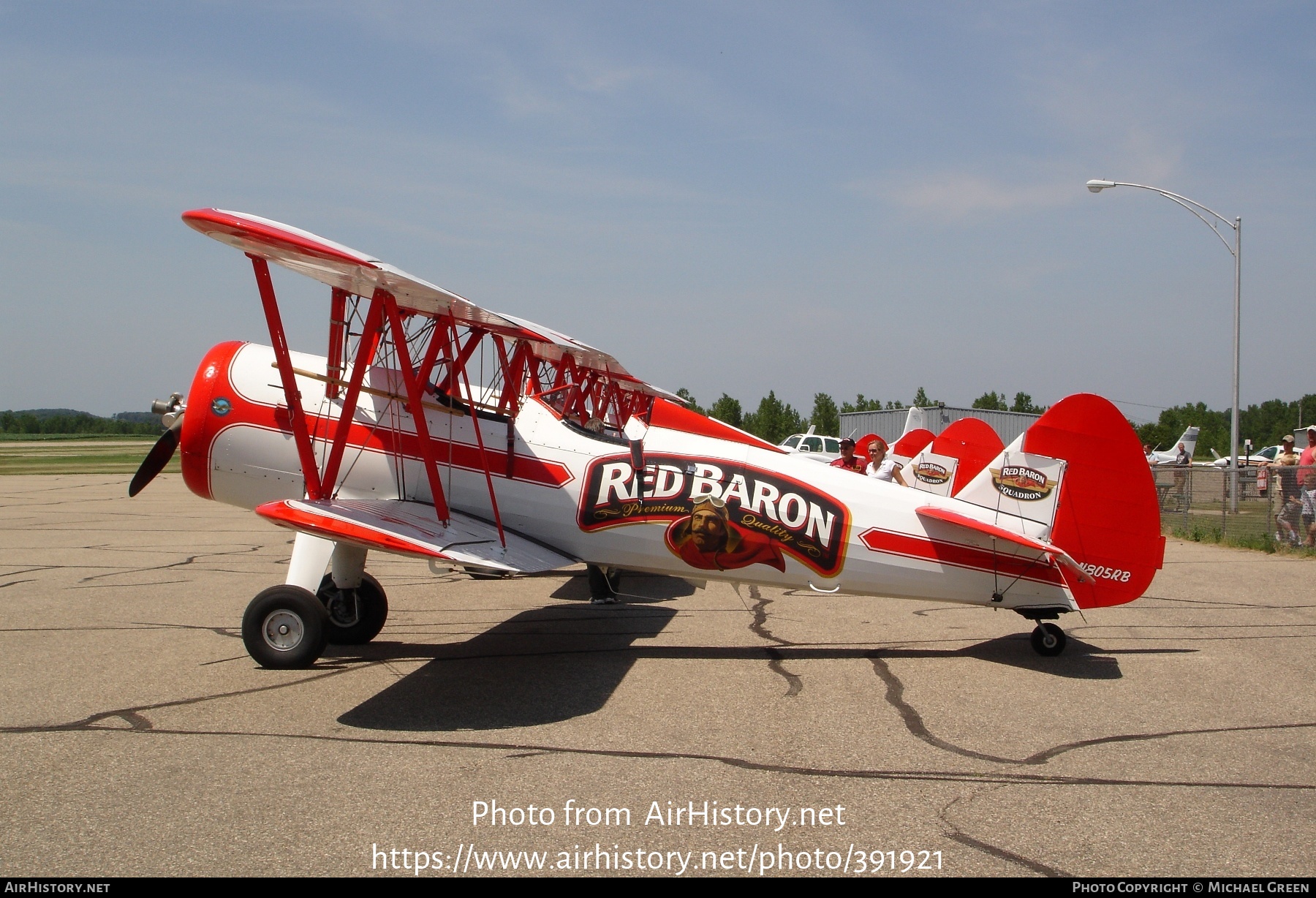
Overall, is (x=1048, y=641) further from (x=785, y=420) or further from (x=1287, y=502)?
(x=785, y=420)

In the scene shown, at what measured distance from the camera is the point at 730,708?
19.9ft

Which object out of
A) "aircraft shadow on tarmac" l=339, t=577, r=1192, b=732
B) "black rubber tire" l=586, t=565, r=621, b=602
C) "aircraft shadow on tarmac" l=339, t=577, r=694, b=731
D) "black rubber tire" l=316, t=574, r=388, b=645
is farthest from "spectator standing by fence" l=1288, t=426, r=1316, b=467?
"black rubber tire" l=316, t=574, r=388, b=645

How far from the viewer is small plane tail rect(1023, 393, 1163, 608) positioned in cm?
729

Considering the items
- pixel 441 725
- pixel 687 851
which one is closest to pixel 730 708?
pixel 441 725

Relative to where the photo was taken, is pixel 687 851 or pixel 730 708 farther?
pixel 730 708

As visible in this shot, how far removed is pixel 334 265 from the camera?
6777 mm

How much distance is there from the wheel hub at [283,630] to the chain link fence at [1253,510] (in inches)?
443

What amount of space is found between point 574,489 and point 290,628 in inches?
95.7

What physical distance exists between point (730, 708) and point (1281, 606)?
24.4ft

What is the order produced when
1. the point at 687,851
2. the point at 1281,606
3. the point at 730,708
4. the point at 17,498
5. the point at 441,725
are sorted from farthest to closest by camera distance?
the point at 17,498
the point at 1281,606
the point at 730,708
the point at 441,725
the point at 687,851

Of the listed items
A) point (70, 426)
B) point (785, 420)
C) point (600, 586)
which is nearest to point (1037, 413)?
point (785, 420)

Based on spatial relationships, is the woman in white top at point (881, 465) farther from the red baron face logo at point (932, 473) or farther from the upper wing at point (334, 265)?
the upper wing at point (334, 265)

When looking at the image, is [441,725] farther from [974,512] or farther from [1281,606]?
[1281,606]
